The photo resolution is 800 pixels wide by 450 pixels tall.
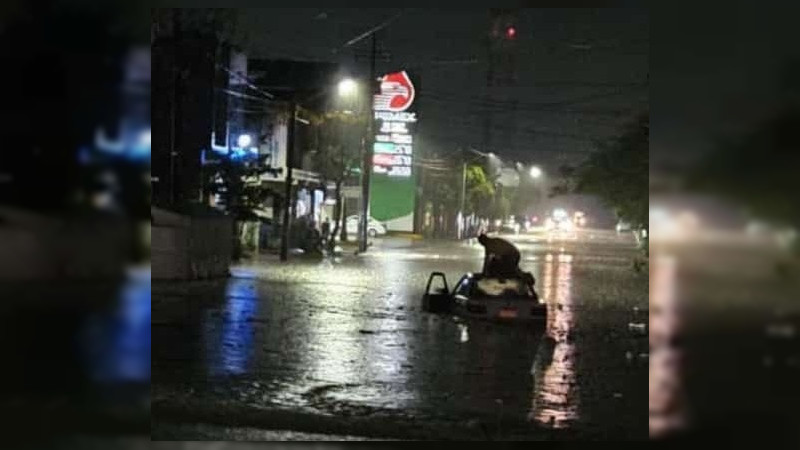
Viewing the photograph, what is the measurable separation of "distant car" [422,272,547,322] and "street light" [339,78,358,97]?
1.84 meters

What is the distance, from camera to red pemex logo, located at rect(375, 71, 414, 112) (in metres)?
9.12

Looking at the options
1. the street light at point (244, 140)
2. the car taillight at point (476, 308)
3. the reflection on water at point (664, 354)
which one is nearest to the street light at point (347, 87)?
the street light at point (244, 140)

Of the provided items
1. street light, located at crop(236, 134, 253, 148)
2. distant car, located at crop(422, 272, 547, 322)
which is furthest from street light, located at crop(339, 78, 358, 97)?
street light, located at crop(236, 134, 253, 148)

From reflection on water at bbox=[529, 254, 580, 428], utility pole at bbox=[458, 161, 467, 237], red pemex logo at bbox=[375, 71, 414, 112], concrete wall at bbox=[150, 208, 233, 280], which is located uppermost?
red pemex logo at bbox=[375, 71, 414, 112]

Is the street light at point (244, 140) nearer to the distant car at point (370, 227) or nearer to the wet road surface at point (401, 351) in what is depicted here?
the wet road surface at point (401, 351)

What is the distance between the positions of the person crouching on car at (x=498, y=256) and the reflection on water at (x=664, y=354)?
7.57 feet

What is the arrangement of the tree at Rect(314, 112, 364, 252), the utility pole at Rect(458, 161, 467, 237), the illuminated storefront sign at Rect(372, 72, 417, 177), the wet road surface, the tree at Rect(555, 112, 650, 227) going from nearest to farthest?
the tree at Rect(555, 112, 650, 227), the wet road surface, the illuminated storefront sign at Rect(372, 72, 417, 177), the utility pole at Rect(458, 161, 467, 237), the tree at Rect(314, 112, 364, 252)

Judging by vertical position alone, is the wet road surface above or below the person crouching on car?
below

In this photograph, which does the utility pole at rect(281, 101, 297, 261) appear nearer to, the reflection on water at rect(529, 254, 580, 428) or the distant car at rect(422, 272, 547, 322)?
the distant car at rect(422, 272, 547, 322)

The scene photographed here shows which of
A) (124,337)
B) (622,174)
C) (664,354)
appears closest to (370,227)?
(622,174)

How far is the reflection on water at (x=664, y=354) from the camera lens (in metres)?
7.10

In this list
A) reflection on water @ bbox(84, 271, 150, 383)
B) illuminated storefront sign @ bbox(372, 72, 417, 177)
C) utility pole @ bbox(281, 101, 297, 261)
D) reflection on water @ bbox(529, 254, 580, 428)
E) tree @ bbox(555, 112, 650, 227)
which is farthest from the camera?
utility pole @ bbox(281, 101, 297, 261)

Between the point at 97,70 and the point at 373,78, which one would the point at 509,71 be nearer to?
the point at 373,78

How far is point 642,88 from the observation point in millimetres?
8047
